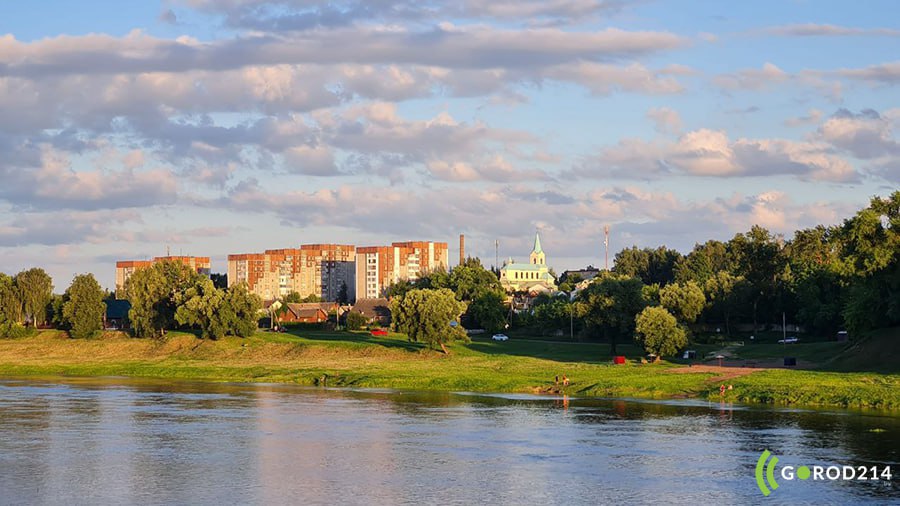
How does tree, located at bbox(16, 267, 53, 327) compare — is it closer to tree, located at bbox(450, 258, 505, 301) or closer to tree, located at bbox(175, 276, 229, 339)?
tree, located at bbox(175, 276, 229, 339)

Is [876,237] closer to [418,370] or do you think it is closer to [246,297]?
[418,370]

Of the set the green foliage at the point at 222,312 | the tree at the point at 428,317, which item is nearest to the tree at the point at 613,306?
the tree at the point at 428,317

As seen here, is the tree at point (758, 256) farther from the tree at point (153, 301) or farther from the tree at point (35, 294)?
the tree at point (35, 294)

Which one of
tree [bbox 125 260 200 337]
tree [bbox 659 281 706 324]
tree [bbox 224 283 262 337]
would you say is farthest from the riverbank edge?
tree [bbox 659 281 706 324]

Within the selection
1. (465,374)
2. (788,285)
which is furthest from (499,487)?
(788,285)

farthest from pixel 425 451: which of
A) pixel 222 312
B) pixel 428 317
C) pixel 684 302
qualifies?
pixel 222 312

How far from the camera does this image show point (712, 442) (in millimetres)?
54812

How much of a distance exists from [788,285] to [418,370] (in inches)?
2231

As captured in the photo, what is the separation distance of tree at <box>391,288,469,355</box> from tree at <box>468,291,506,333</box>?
42.5 metres

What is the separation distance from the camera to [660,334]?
101125 millimetres

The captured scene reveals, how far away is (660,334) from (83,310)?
7763 cm

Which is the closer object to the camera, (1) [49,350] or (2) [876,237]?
(2) [876,237]

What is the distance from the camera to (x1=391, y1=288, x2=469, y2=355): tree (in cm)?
11494

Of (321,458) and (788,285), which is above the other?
(788,285)
